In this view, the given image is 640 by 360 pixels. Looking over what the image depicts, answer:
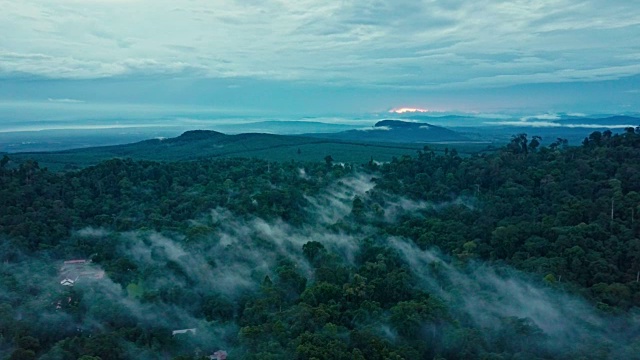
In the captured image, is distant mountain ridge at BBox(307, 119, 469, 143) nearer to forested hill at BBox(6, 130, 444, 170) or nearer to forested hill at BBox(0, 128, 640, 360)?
forested hill at BBox(6, 130, 444, 170)

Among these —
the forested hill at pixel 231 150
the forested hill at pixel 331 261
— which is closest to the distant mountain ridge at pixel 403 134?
the forested hill at pixel 231 150

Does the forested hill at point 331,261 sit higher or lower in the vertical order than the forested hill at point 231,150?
lower

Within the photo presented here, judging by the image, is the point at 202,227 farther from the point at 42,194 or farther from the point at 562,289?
the point at 562,289

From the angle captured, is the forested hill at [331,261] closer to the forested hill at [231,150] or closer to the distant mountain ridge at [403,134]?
the forested hill at [231,150]

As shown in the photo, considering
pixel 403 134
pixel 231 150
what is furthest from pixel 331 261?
pixel 403 134

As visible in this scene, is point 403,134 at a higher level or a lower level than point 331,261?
higher

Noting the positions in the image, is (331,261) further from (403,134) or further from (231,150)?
(403,134)

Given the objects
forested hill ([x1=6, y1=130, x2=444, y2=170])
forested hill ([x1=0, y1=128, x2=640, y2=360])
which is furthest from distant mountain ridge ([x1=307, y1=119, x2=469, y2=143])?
forested hill ([x1=0, y1=128, x2=640, y2=360])

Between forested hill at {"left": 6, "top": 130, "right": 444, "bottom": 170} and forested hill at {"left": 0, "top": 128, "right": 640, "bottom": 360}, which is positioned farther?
forested hill at {"left": 6, "top": 130, "right": 444, "bottom": 170}
